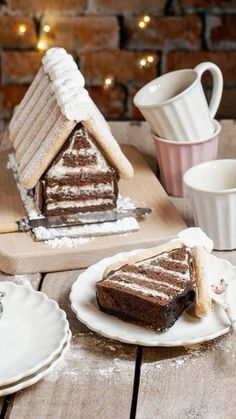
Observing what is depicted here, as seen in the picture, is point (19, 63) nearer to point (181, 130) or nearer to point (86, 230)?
point (181, 130)

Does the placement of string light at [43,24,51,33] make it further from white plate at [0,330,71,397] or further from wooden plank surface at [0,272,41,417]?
white plate at [0,330,71,397]

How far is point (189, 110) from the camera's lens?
176 cm

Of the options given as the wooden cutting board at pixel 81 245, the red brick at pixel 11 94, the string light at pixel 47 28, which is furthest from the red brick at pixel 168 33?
the wooden cutting board at pixel 81 245

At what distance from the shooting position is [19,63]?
2.82 metres

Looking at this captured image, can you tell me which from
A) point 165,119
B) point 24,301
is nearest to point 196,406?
point 24,301

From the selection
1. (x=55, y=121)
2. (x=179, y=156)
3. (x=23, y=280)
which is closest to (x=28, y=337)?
(x=23, y=280)

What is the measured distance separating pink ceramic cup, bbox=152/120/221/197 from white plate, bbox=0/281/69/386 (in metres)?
0.53

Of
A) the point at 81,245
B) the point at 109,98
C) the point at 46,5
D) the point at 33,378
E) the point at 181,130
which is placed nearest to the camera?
the point at 33,378

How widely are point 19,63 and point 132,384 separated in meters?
1.78

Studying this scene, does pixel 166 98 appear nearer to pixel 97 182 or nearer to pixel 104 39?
pixel 97 182

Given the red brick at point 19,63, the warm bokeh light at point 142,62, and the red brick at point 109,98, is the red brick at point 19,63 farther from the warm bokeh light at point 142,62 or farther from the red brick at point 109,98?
the warm bokeh light at point 142,62

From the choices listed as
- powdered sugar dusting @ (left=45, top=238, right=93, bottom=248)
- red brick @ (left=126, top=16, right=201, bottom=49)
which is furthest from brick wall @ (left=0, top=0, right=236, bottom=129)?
powdered sugar dusting @ (left=45, top=238, right=93, bottom=248)

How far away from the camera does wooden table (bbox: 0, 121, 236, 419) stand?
3.76 feet

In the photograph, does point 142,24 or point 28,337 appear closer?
point 28,337
